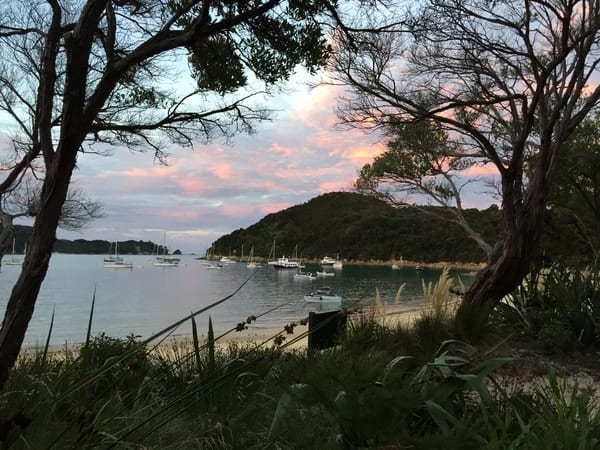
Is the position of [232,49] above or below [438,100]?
below

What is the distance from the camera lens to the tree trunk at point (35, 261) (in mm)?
3055

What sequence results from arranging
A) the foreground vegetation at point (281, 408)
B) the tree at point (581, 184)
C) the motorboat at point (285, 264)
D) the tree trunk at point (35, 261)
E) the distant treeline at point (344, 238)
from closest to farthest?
1. the foreground vegetation at point (281, 408)
2. the tree trunk at point (35, 261)
3. the tree at point (581, 184)
4. the distant treeline at point (344, 238)
5. the motorboat at point (285, 264)

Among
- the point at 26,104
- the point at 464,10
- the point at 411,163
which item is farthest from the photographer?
the point at 411,163

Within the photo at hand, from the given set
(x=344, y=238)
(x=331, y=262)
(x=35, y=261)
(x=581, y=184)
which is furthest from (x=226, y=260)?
(x=35, y=261)

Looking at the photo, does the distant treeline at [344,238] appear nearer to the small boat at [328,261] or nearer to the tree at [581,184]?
the small boat at [328,261]

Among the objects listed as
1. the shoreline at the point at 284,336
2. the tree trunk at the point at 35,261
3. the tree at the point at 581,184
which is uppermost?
the tree at the point at 581,184

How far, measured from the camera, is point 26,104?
10.9m

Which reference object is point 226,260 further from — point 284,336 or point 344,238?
point 284,336

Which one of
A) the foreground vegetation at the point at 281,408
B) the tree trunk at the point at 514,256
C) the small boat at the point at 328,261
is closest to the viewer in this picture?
the foreground vegetation at the point at 281,408

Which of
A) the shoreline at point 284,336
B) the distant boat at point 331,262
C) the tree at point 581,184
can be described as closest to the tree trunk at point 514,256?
the shoreline at point 284,336

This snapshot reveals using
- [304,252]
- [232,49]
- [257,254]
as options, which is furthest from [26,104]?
[257,254]

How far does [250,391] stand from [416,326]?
3.50 m

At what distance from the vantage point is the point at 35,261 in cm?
312

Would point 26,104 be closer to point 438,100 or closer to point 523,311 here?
point 438,100
